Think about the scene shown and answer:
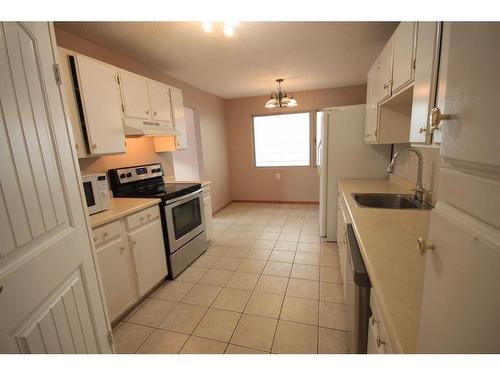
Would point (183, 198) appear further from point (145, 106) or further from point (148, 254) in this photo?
point (145, 106)

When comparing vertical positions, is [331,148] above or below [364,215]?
above

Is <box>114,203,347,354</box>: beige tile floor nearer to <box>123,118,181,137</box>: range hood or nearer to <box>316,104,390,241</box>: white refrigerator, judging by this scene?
<box>316,104,390,241</box>: white refrigerator

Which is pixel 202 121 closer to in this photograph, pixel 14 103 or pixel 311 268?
pixel 311 268

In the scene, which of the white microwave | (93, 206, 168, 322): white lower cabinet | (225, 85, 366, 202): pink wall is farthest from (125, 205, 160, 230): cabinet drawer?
(225, 85, 366, 202): pink wall

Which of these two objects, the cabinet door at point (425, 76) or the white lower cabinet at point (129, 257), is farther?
the white lower cabinet at point (129, 257)

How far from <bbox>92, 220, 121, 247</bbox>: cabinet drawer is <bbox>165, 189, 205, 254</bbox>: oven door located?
53 cm

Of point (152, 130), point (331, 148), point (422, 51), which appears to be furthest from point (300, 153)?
point (422, 51)

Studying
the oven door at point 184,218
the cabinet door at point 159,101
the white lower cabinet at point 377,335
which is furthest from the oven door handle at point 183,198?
the white lower cabinet at point 377,335

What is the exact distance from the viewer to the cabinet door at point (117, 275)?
167cm

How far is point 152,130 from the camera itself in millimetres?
2422

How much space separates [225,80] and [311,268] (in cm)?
301

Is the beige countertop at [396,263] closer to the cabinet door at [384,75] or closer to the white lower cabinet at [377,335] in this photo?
the white lower cabinet at [377,335]

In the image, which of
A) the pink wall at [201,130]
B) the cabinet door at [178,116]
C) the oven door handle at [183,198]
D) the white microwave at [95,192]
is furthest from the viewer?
the cabinet door at [178,116]

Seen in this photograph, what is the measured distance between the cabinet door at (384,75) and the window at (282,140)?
9.00 feet
